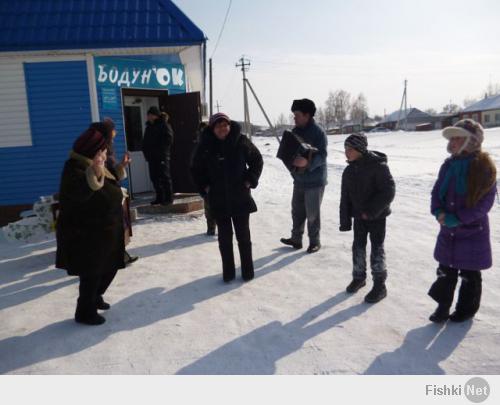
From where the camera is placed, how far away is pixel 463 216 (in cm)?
292

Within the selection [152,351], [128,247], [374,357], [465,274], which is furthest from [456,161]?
[128,247]

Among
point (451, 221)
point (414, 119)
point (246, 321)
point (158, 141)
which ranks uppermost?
point (414, 119)

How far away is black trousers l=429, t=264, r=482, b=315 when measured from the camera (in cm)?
311

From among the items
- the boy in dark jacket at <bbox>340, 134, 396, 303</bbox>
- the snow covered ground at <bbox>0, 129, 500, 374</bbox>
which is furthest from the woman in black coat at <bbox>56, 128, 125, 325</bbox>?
the boy in dark jacket at <bbox>340, 134, 396, 303</bbox>

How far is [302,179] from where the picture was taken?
197 inches

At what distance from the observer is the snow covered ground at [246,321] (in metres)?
2.79

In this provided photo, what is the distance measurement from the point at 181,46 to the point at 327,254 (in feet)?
14.1

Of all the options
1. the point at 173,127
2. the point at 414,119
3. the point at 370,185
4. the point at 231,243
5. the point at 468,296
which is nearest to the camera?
the point at 468,296

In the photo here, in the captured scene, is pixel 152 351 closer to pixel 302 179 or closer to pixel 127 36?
pixel 302 179

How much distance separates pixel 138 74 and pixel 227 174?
16.1ft

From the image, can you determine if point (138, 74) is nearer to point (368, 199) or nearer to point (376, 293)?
point (368, 199)

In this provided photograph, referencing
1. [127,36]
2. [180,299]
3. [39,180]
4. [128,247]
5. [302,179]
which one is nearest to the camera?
[180,299]

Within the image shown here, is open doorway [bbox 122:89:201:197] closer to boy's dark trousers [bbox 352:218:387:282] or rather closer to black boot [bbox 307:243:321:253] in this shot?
black boot [bbox 307:243:321:253]

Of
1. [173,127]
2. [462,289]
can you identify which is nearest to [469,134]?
[462,289]
